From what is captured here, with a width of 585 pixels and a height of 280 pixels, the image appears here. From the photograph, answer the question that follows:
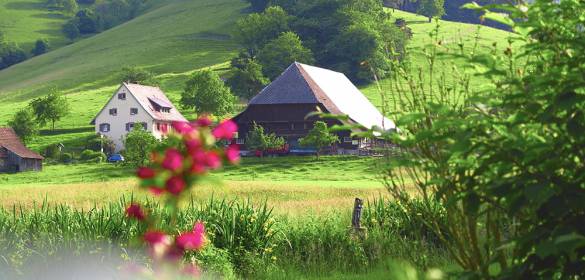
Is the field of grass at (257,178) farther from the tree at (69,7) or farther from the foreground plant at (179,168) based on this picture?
the tree at (69,7)

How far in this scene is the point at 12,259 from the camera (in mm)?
11688

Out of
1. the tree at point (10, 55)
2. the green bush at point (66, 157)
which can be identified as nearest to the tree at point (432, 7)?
the tree at point (10, 55)

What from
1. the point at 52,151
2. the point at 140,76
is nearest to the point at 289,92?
the point at 52,151

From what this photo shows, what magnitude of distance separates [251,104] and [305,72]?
693 centimetres

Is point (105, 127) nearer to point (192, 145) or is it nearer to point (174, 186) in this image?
point (192, 145)

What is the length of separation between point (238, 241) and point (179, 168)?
1075cm

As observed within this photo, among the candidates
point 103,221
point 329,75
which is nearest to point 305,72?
point 329,75

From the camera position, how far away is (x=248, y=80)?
98188mm

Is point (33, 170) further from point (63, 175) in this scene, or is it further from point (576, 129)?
point (576, 129)

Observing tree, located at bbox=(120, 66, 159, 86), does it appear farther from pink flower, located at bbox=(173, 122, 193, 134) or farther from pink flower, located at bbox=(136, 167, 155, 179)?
pink flower, located at bbox=(136, 167, 155, 179)

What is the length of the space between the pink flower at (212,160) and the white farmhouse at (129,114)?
81.9m

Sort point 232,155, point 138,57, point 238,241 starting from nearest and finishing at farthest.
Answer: point 232,155 < point 238,241 < point 138,57

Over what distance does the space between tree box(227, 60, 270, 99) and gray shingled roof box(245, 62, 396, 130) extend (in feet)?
60.3

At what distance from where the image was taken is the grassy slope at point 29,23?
17100 cm
